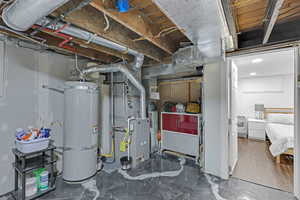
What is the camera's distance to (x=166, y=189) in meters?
2.16

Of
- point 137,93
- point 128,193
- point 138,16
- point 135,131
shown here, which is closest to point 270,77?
point 137,93

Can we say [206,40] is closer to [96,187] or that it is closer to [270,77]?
[96,187]

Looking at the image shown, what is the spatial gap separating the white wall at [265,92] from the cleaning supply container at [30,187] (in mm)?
6772

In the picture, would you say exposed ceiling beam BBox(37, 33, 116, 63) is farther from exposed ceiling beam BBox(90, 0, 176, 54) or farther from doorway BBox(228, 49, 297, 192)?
doorway BBox(228, 49, 297, 192)

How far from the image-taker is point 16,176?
2018mm

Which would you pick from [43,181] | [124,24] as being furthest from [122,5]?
[43,181]

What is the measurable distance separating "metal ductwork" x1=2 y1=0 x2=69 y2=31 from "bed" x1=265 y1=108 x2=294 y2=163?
14.1 ft

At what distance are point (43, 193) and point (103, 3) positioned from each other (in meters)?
2.63

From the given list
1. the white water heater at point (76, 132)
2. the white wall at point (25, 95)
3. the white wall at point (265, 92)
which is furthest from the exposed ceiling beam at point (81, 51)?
the white wall at point (265, 92)

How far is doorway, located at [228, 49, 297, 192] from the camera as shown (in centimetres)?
255

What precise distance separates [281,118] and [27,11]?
6689 millimetres

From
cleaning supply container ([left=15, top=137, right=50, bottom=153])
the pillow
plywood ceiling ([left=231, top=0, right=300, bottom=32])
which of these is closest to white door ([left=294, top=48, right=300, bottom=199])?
plywood ceiling ([left=231, top=0, right=300, bottom=32])

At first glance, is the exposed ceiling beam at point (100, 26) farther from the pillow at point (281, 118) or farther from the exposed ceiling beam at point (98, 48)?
the pillow at point (281, 118)

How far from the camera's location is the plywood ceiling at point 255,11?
139 cm
